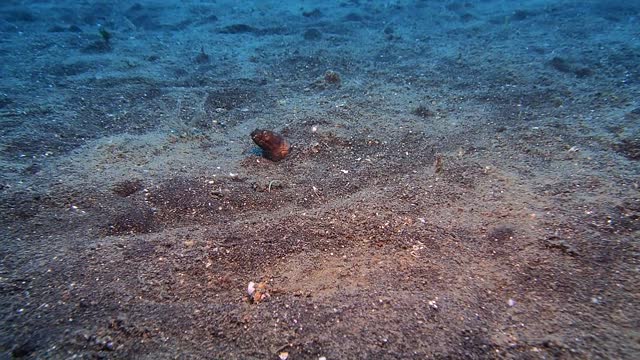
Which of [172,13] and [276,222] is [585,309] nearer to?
[276,222]

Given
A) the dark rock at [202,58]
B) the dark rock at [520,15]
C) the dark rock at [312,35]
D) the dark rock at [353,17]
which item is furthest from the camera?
the dark rock at [353,17]

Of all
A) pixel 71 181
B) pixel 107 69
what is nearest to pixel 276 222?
pixel 71 181

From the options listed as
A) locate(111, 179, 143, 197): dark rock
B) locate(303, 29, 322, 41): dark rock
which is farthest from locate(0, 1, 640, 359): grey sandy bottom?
locate(303, 29, 322, 41): dark rock

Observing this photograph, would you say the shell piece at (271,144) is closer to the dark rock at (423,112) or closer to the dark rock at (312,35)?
the dark rock at (423,112)

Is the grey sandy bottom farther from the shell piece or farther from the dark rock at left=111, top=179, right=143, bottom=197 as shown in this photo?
the shell piece

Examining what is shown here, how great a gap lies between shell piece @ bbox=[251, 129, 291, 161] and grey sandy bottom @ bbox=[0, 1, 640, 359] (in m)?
0.19

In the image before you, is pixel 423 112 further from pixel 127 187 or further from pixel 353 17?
pixel 353 17

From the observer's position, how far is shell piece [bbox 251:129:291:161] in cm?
535

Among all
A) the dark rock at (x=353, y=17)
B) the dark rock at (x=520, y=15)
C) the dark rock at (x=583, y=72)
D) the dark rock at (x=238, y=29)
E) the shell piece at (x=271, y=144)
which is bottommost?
the shell piece at (x=271, y=144)

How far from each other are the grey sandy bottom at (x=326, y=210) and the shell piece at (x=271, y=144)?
19cm

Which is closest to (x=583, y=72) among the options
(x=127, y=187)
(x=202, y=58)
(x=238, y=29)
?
(x=127, y=187)

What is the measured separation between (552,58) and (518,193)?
6.77m

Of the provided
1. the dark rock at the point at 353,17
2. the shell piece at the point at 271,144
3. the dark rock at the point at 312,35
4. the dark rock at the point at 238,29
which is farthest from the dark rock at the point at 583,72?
the dark rock at the point at 238,29

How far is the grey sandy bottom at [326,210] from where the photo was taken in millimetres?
3076
